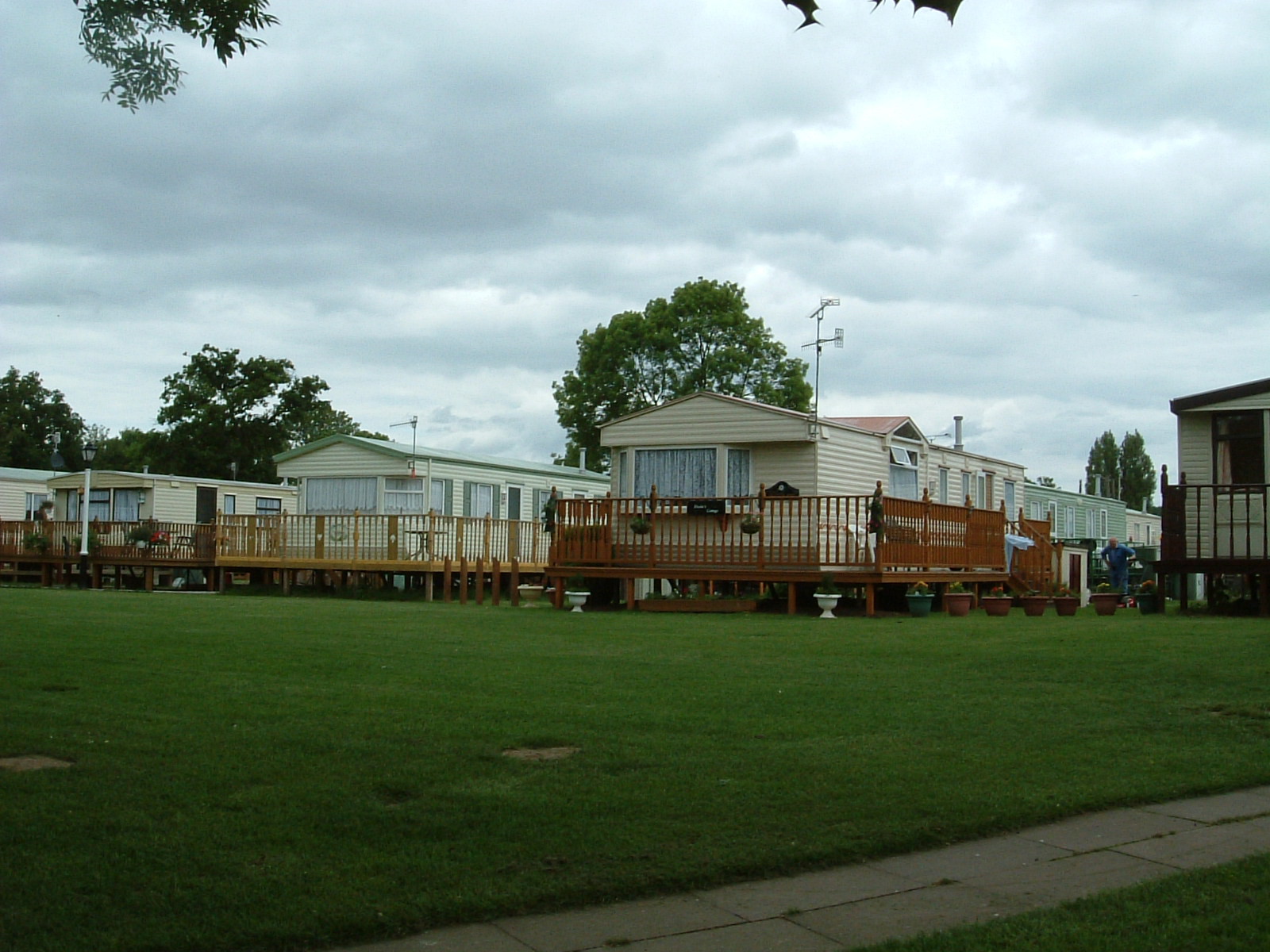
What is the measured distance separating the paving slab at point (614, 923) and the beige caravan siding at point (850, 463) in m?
16.2

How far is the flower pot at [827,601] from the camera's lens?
1734 cm

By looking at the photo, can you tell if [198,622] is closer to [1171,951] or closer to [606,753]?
Answer: [606,753]

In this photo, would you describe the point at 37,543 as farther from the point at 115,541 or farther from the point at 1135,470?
the point at 1135,470

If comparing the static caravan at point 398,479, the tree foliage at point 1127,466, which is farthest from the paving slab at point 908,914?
the tree foliage at point 1127,466

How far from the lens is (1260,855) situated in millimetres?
4781

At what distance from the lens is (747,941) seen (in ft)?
12.9

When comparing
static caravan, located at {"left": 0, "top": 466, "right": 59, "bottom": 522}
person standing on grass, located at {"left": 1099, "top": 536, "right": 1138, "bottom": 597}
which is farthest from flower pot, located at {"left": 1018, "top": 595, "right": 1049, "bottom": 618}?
static caravan, located at {"left": 0, "top": 466, "right": 59, "bottom": 522}

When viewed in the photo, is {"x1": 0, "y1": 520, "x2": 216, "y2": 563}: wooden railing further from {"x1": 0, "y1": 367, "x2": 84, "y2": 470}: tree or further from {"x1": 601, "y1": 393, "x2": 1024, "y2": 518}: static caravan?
{"x1": 0, "y1": 367, "x2": 84, "y2": 470}: tree

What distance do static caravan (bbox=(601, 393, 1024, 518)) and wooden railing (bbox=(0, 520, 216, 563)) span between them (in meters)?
11.4

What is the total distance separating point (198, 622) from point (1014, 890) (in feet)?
37.7

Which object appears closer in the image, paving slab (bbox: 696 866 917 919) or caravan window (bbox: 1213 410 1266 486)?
paving slab (bbox: 696 866 917 919)

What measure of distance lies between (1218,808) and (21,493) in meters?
39.4

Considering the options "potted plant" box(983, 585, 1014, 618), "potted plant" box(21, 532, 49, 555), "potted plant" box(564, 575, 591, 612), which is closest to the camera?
"potted plant" box(983, 585, 1014, 618)

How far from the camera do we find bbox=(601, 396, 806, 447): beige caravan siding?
20250mm
